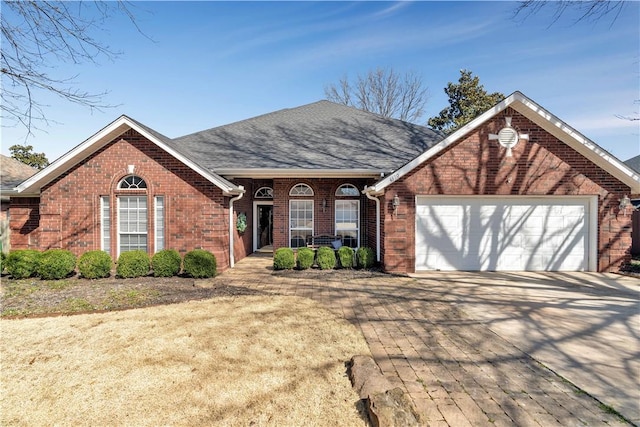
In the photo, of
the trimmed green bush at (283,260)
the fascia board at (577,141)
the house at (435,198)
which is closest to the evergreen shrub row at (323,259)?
the trimmed green bush at (283,260)

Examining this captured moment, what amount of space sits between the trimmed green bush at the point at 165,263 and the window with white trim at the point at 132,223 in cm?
138

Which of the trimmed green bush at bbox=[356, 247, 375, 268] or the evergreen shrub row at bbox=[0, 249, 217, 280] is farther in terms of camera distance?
the trimmed green bush at bbox=[356, 247, 375, 268]

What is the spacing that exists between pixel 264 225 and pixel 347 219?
5.22 meters

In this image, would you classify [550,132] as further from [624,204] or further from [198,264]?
[198,264]

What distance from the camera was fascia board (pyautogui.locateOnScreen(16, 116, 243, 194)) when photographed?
9453 millimetres

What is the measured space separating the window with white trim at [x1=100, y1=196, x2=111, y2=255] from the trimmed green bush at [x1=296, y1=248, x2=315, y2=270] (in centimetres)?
581

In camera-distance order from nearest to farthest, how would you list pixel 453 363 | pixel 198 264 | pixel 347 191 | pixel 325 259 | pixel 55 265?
1. pixel 453 363
2. pixel 55 265
3. pixel 198 264
4. pixel 325 259
5. pixel 347 191

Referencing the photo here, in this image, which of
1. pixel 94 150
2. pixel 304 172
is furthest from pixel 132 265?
pixel 304 172

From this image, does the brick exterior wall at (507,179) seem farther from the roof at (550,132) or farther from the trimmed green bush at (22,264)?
the trimmed green bush at (22,264)

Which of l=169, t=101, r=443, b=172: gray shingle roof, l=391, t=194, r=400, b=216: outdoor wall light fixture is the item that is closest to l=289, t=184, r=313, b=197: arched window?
l=169, t=101, r=443, b=172: gray shingle roof

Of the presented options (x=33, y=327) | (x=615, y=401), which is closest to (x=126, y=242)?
(x=33, y=327)

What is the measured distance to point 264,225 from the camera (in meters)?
16.2

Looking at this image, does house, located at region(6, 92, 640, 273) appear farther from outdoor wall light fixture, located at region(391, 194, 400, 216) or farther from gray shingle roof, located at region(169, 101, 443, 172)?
gray shingle roof, located at region(169, 101, 443, 172)

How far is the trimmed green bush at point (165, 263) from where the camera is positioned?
9.02 m
